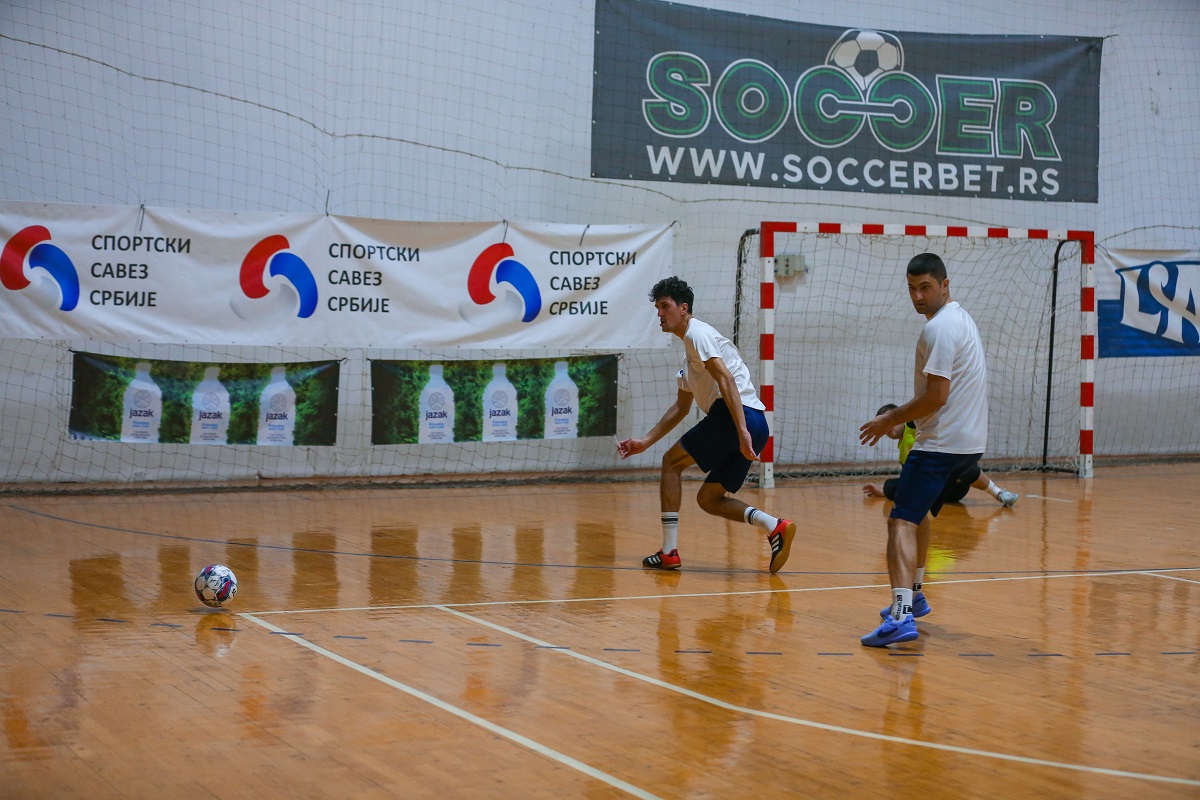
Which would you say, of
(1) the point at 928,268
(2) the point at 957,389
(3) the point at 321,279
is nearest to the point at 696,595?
(2) the point at 957,389

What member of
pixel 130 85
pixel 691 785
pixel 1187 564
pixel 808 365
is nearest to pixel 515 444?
pixel 808 365

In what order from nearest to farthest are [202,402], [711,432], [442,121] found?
1. [711,432]
2. [202,402]
3. [442,121]

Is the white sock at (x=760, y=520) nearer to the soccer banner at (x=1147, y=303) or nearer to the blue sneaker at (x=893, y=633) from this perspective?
→ the blue sneaker at (x=893, y=633)

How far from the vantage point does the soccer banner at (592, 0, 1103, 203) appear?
46.8ft

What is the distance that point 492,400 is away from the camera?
13.4 meters

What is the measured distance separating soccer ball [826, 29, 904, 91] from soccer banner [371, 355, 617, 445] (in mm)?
4606

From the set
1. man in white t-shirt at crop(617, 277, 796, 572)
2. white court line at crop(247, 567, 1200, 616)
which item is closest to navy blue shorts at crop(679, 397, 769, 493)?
man in white t-shirt at crop(617, 277, 796, 572)

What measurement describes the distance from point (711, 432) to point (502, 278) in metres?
5.54

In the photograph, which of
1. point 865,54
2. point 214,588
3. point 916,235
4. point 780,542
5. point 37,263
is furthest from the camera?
point 865,54

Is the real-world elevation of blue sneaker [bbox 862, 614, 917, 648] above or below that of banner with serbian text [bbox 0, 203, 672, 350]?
below

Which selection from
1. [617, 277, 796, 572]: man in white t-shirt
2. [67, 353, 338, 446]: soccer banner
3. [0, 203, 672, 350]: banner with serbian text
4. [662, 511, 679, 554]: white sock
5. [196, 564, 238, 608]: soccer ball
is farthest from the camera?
[67, 353, 338, 446]: soccer banner

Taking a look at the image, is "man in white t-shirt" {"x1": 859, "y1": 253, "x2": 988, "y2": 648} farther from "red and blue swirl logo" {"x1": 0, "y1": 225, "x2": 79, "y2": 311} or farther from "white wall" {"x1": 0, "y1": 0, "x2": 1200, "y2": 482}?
"red and blue swirl logo" {"x1": 0, "y1": 225, "x2": 79, "y2": 311}

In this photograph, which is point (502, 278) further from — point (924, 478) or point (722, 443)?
point (924, 478)

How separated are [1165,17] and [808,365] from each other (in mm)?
6935
